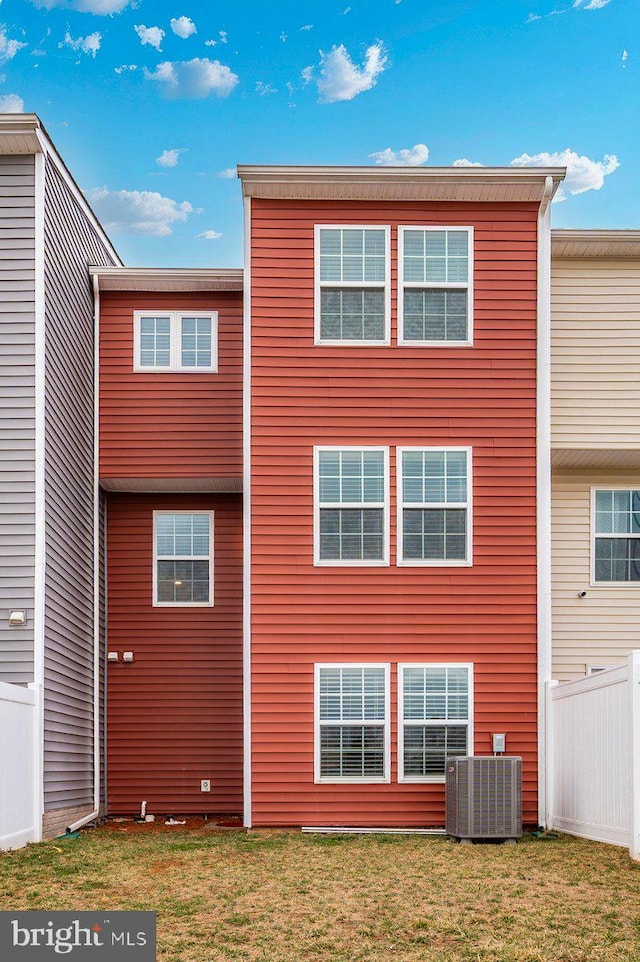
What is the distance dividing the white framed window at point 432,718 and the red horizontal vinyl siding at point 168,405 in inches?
132

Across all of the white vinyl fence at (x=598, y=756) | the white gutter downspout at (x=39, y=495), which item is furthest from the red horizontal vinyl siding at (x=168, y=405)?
the white vinyl fence at (x=598, y=756)

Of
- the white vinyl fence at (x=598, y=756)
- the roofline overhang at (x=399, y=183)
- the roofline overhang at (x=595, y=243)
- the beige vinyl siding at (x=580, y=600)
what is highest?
the roofline overhang at (x=399, y=183)

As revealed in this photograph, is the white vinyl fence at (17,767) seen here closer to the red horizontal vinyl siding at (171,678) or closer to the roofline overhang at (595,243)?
the red horizontal vinyl siding at (171,678)

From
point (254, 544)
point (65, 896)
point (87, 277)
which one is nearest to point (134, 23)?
point (87, 277)

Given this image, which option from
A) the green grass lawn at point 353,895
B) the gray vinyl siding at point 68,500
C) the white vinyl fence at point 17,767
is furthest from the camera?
the gray vinyl siding at point 68,500

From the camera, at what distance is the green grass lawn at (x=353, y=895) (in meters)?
5.52

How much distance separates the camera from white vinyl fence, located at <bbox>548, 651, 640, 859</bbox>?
26.6 ft

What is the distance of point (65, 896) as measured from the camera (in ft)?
21.4

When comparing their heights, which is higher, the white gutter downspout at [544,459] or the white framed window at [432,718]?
the white gutter downspout at [544,459]

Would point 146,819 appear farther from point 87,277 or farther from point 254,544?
point 87,277

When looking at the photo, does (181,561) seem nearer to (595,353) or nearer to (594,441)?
(594,441)

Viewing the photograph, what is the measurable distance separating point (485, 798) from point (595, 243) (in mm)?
6275

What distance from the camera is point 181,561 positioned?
12.7 metres

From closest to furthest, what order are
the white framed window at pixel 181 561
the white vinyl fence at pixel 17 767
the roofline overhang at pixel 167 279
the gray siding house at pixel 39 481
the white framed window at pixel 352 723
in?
1. the white vinyl fence at pixel 17 767
2. the gray siding house at pixel 39 481
3. the white framed window at pixel 352 723
4. the roofline overhang at pixel 167 279
5. the white framed window at pixel 181 561
